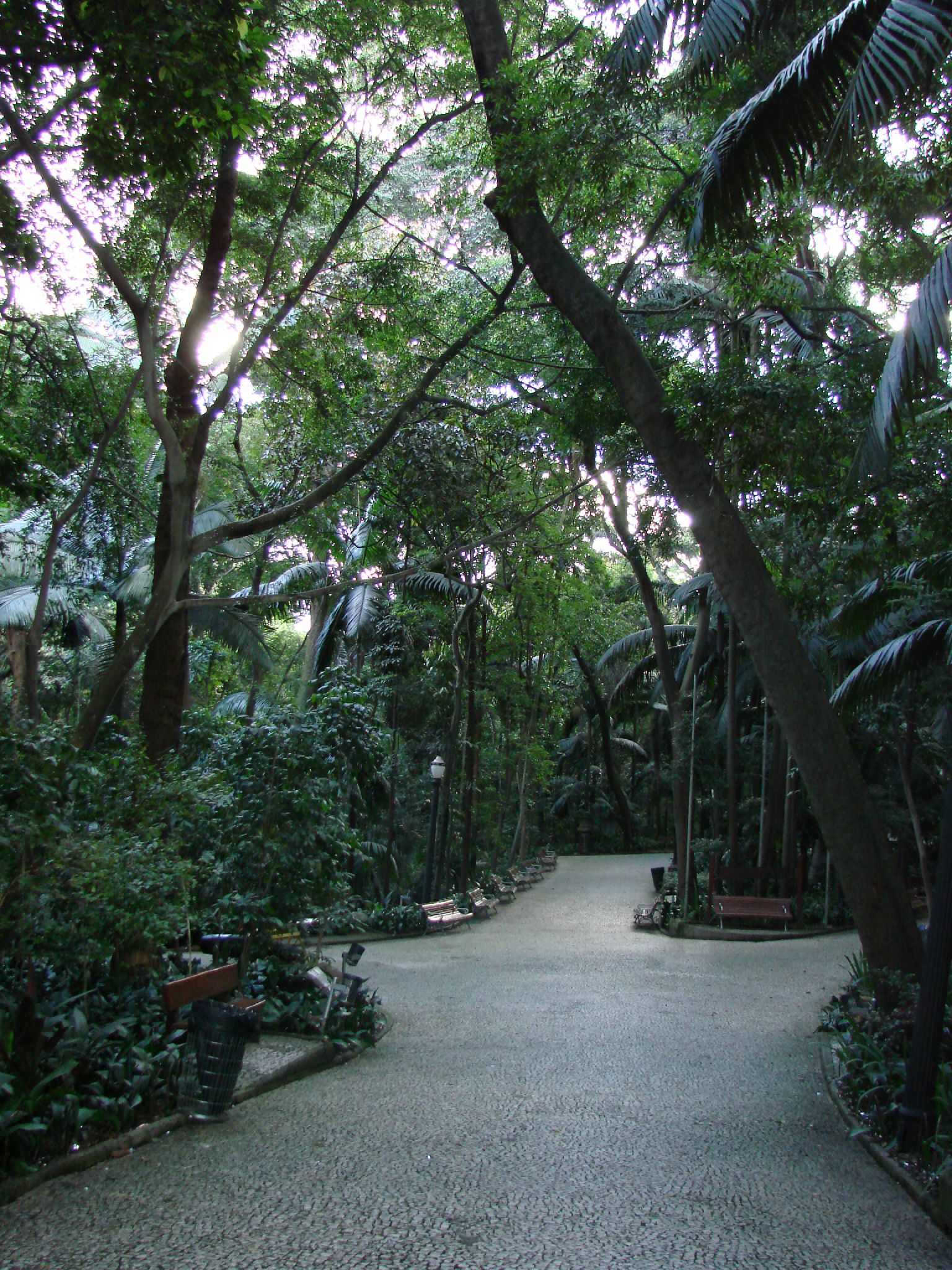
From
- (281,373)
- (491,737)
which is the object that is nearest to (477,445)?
(281,373)

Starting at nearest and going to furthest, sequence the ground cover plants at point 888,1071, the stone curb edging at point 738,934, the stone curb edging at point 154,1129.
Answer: the stone curb edging at point 154,1129
the ground cover plants at point 888,1071
the stone curb edging at point 738,934

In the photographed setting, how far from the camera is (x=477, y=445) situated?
13.4m

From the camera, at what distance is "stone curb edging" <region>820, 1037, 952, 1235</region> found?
14.8 feet

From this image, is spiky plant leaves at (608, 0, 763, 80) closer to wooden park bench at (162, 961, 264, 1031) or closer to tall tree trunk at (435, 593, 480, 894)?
wooden park bench at (162, 961, 264, 1031)

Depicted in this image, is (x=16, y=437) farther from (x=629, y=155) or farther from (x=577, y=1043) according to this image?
(x=577, y=1043)

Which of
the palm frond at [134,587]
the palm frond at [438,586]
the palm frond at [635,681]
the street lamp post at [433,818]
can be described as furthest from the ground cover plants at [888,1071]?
the palm frond at [635,681]

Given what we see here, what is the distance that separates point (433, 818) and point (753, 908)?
5.76 metres

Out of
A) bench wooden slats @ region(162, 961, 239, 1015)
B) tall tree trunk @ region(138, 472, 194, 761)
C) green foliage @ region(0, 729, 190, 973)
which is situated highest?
tall tree trunk @ region(138, 472, 194, 761)

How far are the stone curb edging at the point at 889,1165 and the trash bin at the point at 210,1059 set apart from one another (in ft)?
12.4

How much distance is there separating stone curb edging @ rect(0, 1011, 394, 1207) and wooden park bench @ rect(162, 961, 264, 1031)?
0.60 metres

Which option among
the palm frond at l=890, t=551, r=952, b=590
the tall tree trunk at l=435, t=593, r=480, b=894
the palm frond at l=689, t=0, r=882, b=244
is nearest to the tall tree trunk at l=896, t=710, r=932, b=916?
the palm frond at l=890, t=551, r=952, b=590

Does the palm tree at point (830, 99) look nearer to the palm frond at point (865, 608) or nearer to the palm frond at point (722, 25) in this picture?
the palm frond at point (722, 25)

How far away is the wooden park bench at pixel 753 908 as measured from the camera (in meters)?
16.3

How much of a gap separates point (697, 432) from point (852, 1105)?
5781 millimetres
